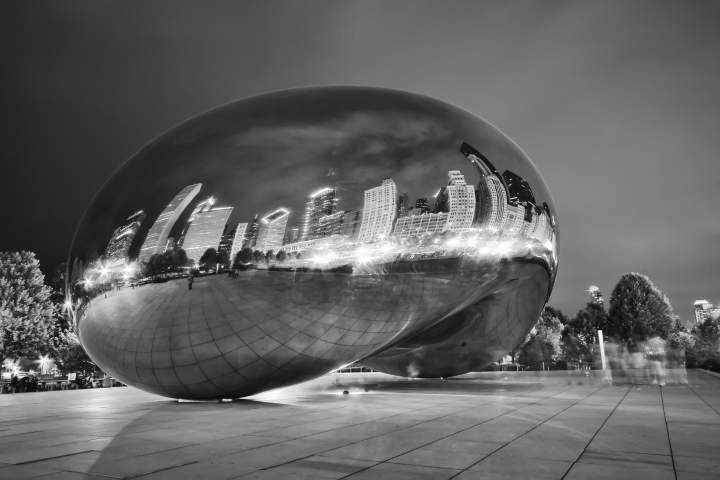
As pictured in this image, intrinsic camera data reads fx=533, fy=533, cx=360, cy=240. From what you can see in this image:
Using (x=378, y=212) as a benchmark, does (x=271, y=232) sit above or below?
below

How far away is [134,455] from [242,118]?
550 centimetres

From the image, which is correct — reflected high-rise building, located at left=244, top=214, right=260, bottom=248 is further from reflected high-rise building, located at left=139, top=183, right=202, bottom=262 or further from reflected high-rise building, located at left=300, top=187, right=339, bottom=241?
reflected high-rise building, located at left=139, top=183, right=202, bottom=262

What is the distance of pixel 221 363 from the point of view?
866 centimetres

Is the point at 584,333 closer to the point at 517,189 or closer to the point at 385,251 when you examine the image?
the point at 517,189

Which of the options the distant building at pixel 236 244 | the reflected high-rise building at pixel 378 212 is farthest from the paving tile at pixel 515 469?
the distant building at pixel 236 244

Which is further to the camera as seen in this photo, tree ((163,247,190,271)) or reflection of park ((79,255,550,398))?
reflection of park ((79,255,550,398))

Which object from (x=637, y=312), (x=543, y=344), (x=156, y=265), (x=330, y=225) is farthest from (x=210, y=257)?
(x=637, y=312)

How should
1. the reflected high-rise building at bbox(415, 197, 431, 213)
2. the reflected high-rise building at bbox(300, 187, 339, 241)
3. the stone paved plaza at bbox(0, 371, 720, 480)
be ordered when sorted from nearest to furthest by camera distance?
1. the stone paved plaza at bbox(0, 371, 720, 480)
2. the reflected high-rise building at bbox(300, 187, 339, 241)
3. the reflected high-rise building at bbox(415, 197, 431, 213)

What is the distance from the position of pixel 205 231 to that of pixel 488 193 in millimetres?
4710

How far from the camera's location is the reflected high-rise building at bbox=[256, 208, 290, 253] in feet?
25.5

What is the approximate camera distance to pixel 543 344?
6506 centimetres

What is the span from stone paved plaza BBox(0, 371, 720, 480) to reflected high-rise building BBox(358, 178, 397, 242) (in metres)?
2.76

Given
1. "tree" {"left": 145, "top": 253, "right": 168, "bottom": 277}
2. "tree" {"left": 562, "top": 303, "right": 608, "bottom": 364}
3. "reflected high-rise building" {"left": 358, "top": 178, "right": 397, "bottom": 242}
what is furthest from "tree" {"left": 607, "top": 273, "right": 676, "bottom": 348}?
"tree" {"left": 145, "top": 253, "right": 168, "bottom": 277}

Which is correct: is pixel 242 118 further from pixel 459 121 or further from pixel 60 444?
pixel 60 444
